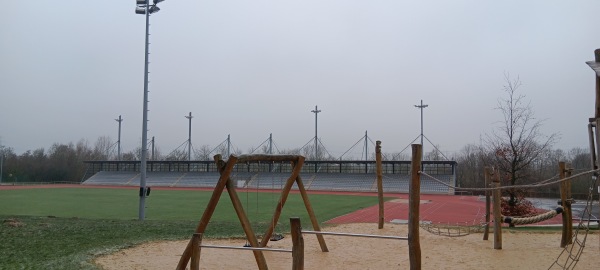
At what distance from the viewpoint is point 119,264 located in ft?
27.8

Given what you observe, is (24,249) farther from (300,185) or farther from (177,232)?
(300,185)

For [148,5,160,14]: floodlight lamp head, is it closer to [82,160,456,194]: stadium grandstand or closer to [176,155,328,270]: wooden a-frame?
[176,155,328,270]: wooden a-frame

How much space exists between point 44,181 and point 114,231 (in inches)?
2654

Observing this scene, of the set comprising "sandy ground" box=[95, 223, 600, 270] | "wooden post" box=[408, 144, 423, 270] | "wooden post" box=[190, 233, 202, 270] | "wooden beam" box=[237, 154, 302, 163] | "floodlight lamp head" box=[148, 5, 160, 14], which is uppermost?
"floodlight lamp head" box=[148, 5, 160, 14]

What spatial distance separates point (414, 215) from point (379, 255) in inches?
176

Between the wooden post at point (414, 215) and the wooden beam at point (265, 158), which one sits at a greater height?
the wooden beam at point (265, 158)

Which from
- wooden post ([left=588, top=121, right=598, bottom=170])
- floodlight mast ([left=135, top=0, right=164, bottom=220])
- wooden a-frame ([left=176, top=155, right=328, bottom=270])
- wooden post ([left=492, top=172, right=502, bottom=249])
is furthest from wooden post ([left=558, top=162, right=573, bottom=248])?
floodlight mast ([left=135, top=0, right=164, bottom=220])

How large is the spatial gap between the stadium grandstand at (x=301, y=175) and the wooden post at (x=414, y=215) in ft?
120

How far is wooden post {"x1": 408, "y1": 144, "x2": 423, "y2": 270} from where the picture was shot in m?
5.62

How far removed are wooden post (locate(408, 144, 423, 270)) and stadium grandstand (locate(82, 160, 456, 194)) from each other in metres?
36.4

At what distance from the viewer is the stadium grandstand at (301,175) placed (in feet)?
162

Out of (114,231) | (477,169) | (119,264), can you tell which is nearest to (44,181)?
(477,169)

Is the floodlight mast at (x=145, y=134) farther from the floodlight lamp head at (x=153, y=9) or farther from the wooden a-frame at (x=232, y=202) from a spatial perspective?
the wooden a-frame at (x=232, y=202)

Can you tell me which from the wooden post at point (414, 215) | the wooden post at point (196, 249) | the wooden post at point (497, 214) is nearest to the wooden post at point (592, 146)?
the wooden post at point (414, 215)
